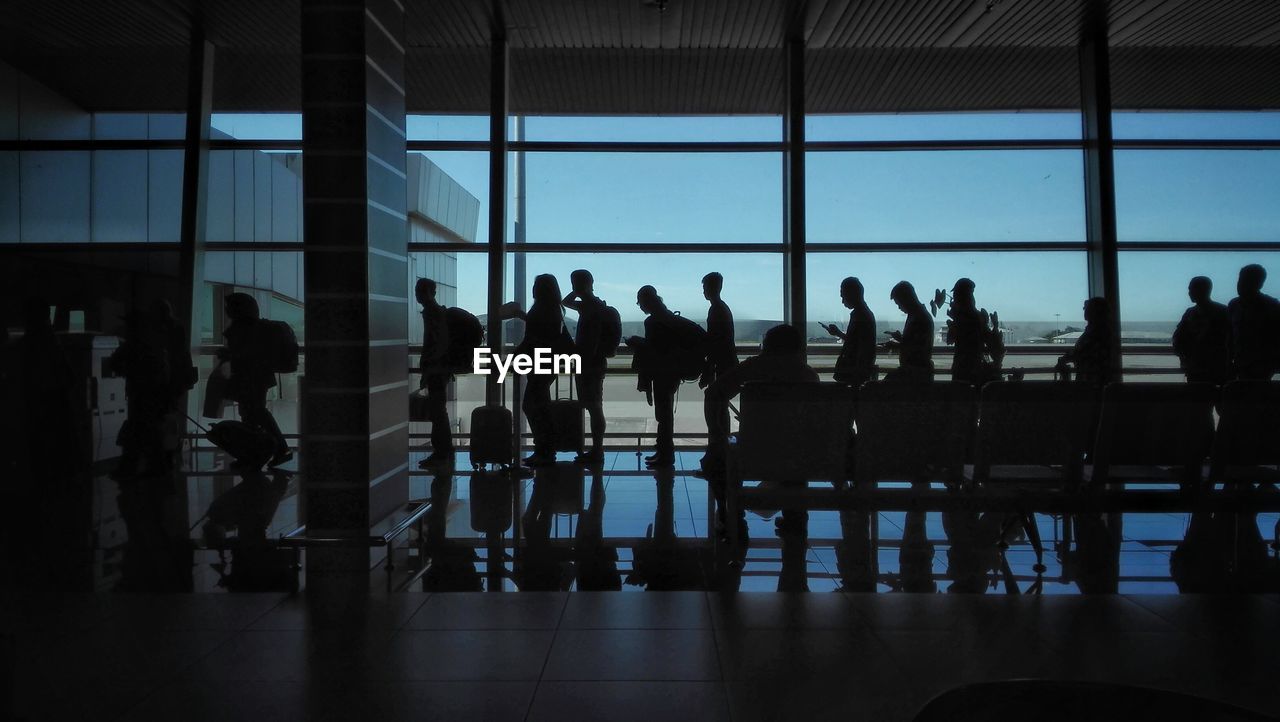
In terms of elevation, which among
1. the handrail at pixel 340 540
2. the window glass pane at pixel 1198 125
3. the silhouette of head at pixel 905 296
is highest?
the window glass pane at pixel 1198 125

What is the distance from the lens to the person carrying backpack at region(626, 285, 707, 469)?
6984 mm

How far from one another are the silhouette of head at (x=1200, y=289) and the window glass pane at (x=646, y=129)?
463 cm

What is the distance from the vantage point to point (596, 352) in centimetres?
732

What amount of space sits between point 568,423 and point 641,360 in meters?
1.02

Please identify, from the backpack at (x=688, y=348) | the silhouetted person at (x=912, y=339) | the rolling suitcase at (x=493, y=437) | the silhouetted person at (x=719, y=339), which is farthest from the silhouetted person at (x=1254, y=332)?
the rolling suitcase at (x=493, y=437)

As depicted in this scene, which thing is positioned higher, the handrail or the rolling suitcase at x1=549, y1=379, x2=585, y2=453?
the rolling suitcase at x1=549, y1=379, x2=585, y2=453

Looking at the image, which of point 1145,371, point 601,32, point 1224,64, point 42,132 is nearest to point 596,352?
point 601,32

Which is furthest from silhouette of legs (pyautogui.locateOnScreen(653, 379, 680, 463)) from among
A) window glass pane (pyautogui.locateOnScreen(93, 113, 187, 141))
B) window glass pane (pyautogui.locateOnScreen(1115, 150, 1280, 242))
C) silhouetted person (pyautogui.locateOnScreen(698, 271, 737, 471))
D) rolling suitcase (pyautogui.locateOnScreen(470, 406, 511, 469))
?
window glass pane (pyautogui.locateOnScreen(93, 113, 187, 141))

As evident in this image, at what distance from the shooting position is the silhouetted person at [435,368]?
7191mm

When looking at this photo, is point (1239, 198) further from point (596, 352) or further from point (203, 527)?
point (203, 527)

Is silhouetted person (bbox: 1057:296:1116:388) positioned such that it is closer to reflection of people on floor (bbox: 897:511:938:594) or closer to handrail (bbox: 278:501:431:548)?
reflection of people on floor (bbox: 897:511:938:594)

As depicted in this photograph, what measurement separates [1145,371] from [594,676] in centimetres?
894

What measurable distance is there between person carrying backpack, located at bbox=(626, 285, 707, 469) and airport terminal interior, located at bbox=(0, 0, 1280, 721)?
39mm

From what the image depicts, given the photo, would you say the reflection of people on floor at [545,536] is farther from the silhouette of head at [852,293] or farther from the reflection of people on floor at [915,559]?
the silhouette of head at [852,293]
